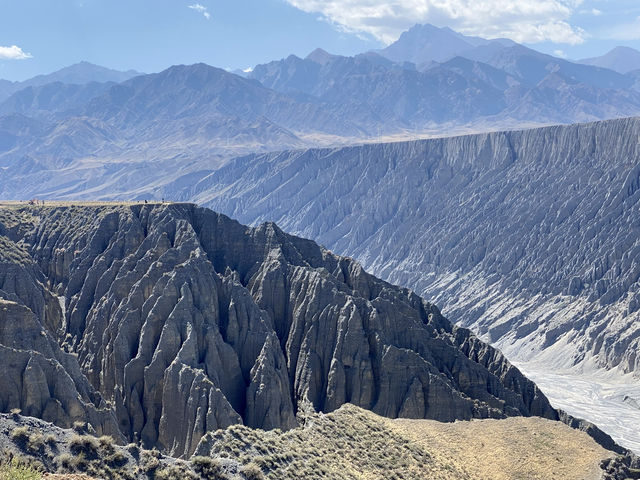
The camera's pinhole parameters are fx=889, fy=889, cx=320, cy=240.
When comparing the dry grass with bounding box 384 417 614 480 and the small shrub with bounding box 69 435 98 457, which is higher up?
the small shrub with bounding box 69 435 98 457

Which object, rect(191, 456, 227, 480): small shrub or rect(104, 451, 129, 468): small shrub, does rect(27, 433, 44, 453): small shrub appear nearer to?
rect(104, 451, 129, 468): small shrub

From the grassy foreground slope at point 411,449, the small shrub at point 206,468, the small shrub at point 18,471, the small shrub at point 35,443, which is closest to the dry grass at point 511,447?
the grassy foreground slope at point 411,449

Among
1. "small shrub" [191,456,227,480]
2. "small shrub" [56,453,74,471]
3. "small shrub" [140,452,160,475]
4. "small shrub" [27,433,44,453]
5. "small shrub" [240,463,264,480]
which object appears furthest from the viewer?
"small shrub" [240,463,264,480]

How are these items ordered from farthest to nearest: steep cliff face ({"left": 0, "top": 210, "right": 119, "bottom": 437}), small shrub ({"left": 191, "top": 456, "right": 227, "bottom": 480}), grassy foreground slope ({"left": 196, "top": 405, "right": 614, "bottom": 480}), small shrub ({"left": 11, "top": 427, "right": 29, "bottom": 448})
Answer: steep cliff face ({"left": 0, "top": 210, "right": 119, "bottom": 437}), grassy foreground slope ({"left": 196, "top": 405, "right": 614, "bottom": 480}), small shrub ({"left": 191, "top": 456, "right": 227, "bottom": 480}), small shrub ({"left": 11, "top": 427, "right": 29, "bottom": 448})

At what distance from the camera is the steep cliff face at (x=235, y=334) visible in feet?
246

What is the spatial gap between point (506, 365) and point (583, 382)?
86.4 m

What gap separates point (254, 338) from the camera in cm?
8119

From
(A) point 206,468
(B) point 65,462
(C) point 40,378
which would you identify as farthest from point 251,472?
(C) point 40,378

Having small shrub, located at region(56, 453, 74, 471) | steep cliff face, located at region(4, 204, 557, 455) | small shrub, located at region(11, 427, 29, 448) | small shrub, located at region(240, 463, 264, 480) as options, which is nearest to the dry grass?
steep cliff face, located at region(4, 204, 557, 455)

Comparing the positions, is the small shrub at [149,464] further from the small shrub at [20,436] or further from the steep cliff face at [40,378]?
the steep cliff face at [40,378]

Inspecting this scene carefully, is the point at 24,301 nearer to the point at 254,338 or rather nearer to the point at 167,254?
the point at 167,254

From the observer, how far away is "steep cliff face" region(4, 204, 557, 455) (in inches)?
2948

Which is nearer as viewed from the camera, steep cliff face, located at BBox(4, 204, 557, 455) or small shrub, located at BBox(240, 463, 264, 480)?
small shrub, located at BBox(240, 463, 264, 480)

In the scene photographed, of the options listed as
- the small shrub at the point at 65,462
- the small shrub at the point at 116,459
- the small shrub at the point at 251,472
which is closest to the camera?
the small shrub at the point at 65,462
